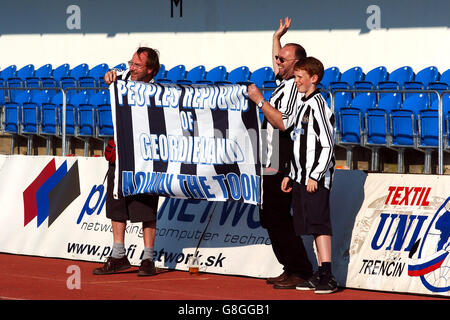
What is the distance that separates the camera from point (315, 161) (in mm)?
7863

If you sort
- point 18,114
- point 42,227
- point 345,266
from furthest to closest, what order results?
point 18,114 < point 42,227 < point 345,266

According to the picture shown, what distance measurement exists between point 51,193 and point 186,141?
2.51 metres

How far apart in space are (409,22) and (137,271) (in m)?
11.7

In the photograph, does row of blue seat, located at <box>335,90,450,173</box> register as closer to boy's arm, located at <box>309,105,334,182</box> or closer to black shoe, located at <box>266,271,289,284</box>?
black shoe, located at <box>266,271,289,284</box>

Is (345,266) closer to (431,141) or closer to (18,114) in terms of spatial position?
(431,141)

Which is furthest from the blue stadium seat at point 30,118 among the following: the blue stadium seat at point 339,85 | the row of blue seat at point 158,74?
the blue stadium seat at point 339,85

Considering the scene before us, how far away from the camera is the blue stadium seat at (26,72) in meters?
22.8

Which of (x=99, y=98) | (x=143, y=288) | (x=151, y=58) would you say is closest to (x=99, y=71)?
(x=99, y=98)

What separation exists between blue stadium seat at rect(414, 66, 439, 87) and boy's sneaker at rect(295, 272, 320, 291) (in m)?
10.0

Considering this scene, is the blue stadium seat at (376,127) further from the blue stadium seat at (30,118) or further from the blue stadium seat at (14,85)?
the blue stadium seat at (14,85)

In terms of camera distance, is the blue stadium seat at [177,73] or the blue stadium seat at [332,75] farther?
the blue stadium seat at [177,73]

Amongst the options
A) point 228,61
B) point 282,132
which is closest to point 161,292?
point 282,132

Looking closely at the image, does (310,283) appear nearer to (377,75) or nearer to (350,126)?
(350,126)
